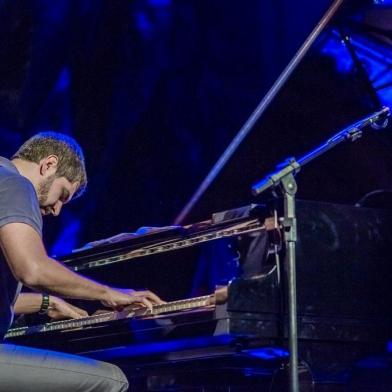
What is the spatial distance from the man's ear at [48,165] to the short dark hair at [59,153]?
1 centimetres

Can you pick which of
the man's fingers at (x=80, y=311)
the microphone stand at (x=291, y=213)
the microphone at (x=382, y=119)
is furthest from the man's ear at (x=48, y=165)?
the microphone at (x=382, y=119)

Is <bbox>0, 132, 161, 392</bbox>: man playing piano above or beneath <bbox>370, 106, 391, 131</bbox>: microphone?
beneath

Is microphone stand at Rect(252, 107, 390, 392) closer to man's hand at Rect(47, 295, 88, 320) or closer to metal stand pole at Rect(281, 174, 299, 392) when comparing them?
metal stand pole at Rect(281, 174, 299, 392)

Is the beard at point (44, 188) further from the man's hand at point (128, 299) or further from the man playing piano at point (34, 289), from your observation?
the man's hand at point (128, 299)

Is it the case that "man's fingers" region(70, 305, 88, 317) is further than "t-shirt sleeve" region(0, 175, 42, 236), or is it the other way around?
"man's fingers" region(70, 305, 88, 317)

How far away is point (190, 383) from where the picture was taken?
13.1 feet

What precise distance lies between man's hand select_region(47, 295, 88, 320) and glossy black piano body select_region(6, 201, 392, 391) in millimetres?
297

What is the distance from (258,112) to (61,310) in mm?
1707

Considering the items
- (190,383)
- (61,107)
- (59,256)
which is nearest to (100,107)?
(61,107)

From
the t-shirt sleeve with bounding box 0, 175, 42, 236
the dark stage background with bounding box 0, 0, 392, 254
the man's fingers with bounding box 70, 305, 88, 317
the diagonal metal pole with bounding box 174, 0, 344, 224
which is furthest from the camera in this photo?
the dark stage background with bounding box 0, 0, 392, 254

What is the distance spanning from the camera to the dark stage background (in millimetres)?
5453

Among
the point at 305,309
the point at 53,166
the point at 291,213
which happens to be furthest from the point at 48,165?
the point at 305,309

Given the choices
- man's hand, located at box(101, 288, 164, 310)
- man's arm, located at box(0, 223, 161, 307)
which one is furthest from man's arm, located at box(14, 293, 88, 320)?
man's arm, located at box(0, 223, 161, 307)

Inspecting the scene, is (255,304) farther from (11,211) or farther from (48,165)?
(48,165)
